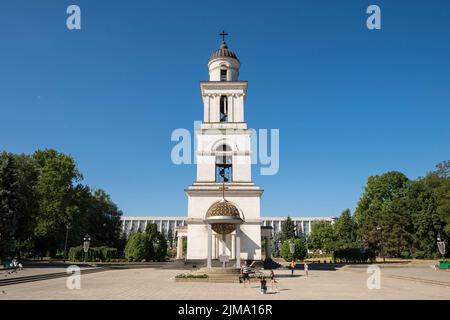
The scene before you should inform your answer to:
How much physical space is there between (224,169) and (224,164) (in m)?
0.57

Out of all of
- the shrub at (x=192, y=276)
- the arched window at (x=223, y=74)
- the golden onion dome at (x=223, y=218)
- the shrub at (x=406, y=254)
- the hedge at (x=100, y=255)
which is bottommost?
the shrub at (x=406, y=254)

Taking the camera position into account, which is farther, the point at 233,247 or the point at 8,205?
the point at 8,205

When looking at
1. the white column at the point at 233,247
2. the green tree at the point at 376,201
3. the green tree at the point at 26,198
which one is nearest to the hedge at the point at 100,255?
the green tree at the point at 26,198

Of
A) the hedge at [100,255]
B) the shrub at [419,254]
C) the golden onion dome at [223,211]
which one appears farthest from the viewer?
the shrub at [419,254]

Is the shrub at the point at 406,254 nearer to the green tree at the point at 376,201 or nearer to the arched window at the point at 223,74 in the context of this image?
the green tree at the point at 376,201

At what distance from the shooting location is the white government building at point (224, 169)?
101 feet

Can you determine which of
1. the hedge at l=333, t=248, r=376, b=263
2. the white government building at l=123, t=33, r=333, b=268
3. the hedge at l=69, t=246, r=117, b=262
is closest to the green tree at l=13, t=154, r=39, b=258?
the hedge at l=69, t=246, r=117, b=262

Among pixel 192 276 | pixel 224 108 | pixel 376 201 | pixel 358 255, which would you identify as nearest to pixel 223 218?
pixel 192 276

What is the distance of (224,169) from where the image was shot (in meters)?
34.4

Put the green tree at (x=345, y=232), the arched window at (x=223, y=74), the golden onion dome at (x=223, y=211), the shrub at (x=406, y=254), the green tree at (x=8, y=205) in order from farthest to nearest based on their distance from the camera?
the green tree at (x=345, y=232)
the shrub at (x=406, y=254)
the arched window at (x=223, y=74)
the green tree at (x=8, y=205)
the golden onion dome at (x=223, y=211)

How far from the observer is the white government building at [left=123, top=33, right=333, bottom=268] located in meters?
30.8

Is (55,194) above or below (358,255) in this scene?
above

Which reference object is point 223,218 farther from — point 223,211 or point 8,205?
point 8,205

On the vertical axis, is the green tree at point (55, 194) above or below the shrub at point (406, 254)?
above
